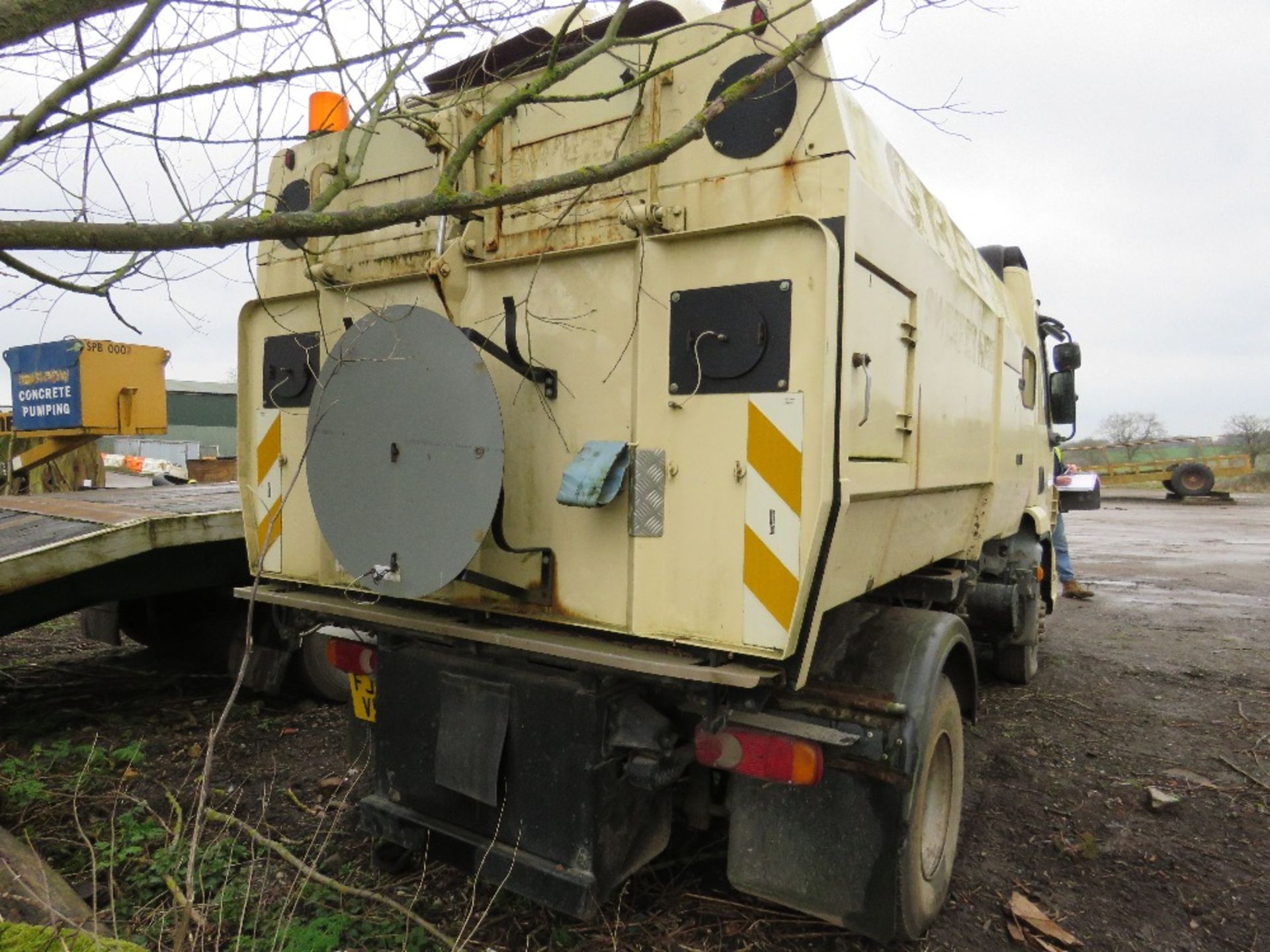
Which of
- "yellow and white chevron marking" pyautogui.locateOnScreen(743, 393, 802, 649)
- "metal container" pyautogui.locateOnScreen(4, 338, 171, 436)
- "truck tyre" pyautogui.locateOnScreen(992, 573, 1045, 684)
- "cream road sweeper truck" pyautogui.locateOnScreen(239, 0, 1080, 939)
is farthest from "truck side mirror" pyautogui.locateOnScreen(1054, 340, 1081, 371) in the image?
"metal container" pyautogui.locateOnScreen(4, 338, 171, 436)

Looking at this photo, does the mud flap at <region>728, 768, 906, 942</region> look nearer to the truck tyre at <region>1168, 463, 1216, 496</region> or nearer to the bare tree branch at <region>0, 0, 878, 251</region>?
the bare tree branch at <region>0, 0, 878, 251</region>

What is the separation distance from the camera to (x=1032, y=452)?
5312mm

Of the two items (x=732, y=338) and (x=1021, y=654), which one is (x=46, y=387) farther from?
(x=1021, y=654)

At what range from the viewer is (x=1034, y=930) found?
279 centimetres

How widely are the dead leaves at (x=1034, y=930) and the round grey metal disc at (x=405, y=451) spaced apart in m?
2.26

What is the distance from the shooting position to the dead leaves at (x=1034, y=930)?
107 inches

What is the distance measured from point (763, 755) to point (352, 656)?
5.32ft

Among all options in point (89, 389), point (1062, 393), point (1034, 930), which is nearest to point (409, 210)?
point (1034, 930)

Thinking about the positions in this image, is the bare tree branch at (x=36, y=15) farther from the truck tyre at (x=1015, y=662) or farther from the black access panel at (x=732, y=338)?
the truck tyre at (x=1015, y=662)

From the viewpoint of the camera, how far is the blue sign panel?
703 cm

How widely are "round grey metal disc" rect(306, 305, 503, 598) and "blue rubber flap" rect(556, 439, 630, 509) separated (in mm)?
202

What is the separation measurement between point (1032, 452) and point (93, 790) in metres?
5.54

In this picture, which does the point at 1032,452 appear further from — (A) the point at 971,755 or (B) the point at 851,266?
(B) the point at 851,266

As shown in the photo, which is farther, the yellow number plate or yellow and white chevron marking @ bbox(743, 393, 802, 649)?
the yellow number plate
